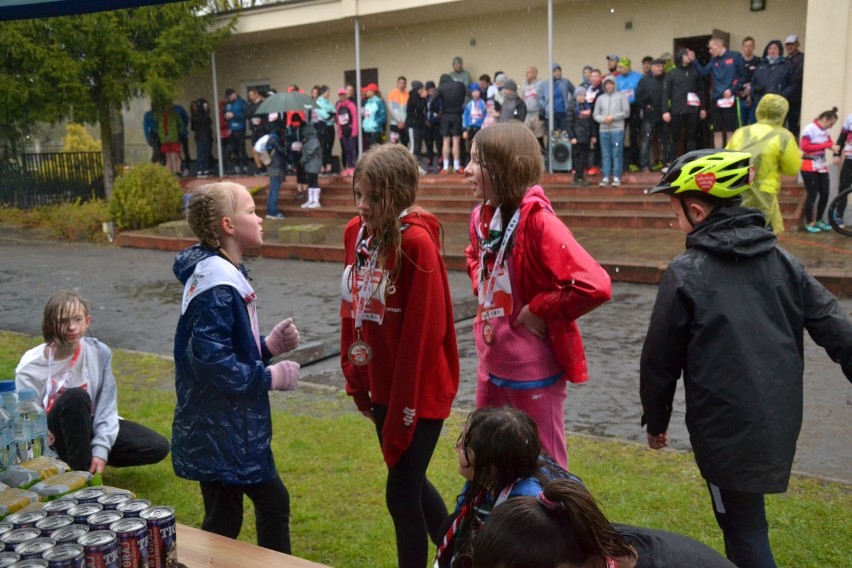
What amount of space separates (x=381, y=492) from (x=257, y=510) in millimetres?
1434

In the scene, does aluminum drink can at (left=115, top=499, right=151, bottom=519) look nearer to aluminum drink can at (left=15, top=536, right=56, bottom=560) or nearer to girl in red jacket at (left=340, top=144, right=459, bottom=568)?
aluminum drink can at (left=15, top=536, right=56, bottom=560)

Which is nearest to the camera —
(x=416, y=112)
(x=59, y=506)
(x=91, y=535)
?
(x=91, y=535)

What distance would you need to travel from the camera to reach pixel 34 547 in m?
2.45

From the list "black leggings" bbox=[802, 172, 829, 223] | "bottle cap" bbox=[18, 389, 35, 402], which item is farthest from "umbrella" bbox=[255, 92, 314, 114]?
"bottle cap" bbox=[18, 389, 35, 402]

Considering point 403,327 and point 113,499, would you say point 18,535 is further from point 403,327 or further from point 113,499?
point 403,327

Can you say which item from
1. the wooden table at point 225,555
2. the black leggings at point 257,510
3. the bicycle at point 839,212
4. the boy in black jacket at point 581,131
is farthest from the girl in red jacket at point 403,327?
the boy in black jacket at point 581,131

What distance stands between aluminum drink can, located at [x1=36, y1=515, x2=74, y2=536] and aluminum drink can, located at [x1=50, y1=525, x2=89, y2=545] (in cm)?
3

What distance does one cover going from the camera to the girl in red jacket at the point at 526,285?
135 inches

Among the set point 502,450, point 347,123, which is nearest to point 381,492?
point 502,450

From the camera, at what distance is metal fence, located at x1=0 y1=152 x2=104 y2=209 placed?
2367 centimetres

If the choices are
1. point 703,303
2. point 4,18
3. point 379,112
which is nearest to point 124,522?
point 703,303

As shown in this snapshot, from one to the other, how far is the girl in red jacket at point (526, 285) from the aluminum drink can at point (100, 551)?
1710 mm

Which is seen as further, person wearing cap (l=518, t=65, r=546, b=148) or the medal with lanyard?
person wearing cap (l=518, t=65, r=546, b=148)

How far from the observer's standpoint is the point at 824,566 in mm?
3840
